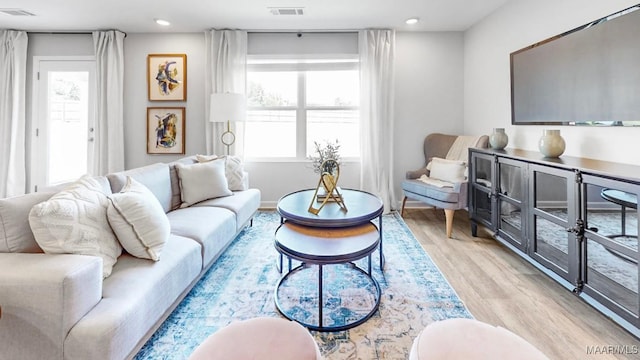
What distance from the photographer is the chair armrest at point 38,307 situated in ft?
3.92

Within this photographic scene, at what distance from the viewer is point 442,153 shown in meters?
4.42

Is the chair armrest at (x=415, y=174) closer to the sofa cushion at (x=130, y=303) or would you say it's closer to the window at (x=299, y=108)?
the window at (x=299, y=108)

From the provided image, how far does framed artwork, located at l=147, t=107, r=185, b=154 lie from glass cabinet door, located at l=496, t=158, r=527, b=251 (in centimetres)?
409

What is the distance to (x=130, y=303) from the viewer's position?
137cm

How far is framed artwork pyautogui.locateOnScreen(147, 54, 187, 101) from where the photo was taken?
15.1ft

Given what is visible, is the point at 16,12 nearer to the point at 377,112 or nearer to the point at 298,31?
the point at 298,31

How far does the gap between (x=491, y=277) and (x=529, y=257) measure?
313 mm

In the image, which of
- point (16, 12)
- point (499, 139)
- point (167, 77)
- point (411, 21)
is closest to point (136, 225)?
point (499, 139)

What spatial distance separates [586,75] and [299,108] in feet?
10.7

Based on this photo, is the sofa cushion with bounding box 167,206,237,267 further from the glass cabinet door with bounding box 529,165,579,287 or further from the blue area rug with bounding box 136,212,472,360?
the glass cabinet door with bounding box 529,165,579,287

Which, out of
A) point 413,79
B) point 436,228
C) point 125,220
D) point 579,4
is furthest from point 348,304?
point 413,79

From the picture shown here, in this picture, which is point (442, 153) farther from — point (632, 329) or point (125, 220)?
point (125, 220)

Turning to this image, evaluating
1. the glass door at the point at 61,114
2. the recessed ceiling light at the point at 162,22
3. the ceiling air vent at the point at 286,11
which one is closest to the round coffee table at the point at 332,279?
the ceiling air vent at the point at 286,11

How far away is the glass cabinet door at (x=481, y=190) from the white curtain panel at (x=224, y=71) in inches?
117
